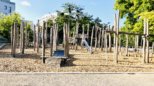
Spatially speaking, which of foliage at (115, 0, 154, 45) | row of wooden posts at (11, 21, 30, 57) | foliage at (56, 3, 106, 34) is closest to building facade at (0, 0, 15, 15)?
foliage at (56, 3, 106, 34)

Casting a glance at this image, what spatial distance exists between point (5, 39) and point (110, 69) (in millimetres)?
43550

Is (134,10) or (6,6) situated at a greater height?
(6,6)

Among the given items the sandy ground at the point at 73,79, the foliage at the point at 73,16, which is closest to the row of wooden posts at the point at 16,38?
the sandy ground at the point at 73,79

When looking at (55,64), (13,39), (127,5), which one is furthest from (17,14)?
(55,64)

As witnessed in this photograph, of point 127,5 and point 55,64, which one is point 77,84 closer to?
point 55,64

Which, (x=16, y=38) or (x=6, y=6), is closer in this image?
(x=16, y=38)

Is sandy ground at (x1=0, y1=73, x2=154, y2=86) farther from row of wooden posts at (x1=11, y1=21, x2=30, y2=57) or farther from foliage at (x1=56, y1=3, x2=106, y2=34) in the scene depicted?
foliage at (x1=56, y1=3, x2=106, y2=34)

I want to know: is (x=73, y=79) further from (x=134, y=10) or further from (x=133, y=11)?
(x=133, y=11)

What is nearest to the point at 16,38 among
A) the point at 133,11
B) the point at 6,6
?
the point at 133,11

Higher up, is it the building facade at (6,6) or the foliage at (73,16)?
the building facade at (6,6)

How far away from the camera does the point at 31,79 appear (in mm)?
14188

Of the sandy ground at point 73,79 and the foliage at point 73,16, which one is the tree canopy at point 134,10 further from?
the foliage at point 73,16

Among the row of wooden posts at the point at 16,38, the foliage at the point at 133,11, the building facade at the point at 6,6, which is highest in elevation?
the building facade at the point at 6,6

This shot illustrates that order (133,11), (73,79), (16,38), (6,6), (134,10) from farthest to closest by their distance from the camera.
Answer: (6,6) < (133,11) < (134,10) < (16,38) < (73,79)
